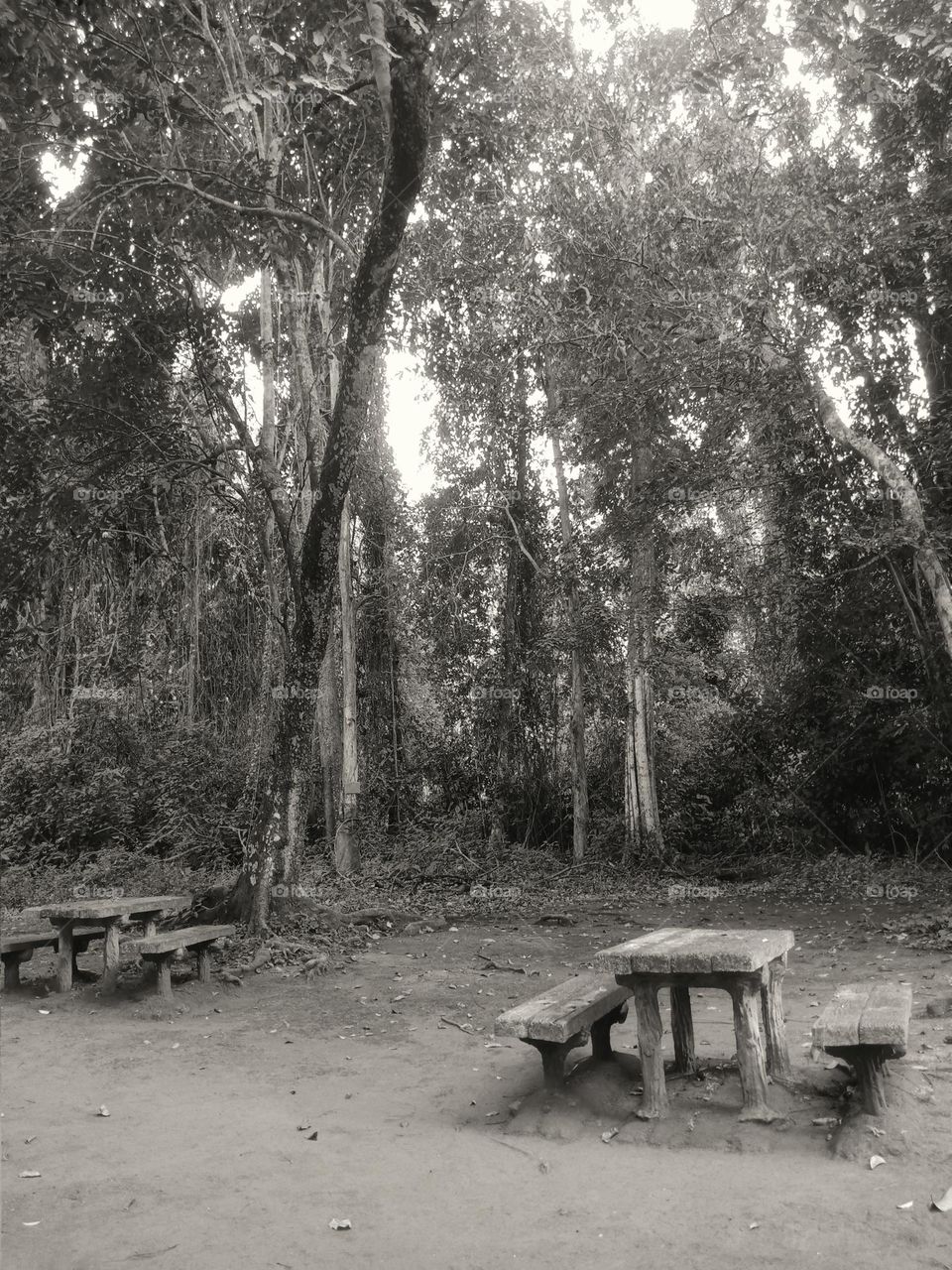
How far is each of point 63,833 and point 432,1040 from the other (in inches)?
407

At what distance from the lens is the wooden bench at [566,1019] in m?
4.15

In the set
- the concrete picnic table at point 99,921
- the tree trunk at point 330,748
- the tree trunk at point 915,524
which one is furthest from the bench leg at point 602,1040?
the tree trunk at point 330,748

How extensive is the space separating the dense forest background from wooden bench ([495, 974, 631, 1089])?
14.7 feet

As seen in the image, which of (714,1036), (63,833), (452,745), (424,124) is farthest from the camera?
(452,745)

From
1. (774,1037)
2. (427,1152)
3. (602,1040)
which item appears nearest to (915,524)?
(774,1037)

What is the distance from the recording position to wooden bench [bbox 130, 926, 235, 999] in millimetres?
6699

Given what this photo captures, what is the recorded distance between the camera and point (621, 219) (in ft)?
35.3

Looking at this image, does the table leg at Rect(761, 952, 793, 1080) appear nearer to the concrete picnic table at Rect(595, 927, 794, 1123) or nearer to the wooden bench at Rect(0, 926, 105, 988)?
the concrete picnic table at Rect(595, 927, 794, 1123)

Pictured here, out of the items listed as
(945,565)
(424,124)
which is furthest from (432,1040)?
(945,565)

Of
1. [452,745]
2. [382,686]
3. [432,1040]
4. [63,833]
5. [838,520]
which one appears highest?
[838,520]

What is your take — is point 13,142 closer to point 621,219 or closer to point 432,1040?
point 621,219

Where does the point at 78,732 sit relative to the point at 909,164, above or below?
below

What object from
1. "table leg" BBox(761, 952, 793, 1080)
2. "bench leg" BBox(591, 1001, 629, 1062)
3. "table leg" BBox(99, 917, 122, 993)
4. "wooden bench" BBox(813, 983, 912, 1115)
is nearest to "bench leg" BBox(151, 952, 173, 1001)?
"table leg" BBox(99, 917, 122, 993)

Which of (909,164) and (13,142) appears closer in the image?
(13,142)
